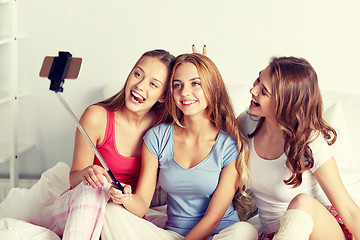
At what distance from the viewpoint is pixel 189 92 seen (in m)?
1.69

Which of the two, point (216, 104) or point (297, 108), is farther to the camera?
point (216, 104)

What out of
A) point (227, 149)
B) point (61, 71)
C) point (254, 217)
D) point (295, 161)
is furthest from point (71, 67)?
point (254, 217)

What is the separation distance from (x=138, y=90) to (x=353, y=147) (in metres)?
0.90

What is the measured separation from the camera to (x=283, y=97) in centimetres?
159

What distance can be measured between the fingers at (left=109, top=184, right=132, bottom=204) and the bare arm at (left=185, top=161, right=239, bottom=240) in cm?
24

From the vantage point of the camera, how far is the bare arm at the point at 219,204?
65.4 inches

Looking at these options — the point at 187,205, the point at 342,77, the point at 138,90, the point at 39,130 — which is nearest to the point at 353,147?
the point at 342,77

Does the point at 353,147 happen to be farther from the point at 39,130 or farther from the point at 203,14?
the point at 39,130

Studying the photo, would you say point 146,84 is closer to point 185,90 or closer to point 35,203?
point 185,90

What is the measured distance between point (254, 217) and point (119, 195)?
2.06 feet

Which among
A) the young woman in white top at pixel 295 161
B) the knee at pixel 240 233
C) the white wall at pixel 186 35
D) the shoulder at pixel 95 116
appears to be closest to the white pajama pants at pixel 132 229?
the knee at pixel 240 233

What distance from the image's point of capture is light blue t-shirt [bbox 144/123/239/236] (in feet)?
5.68

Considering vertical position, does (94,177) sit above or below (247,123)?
below

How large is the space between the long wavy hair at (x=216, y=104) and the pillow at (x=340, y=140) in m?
0.42
